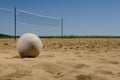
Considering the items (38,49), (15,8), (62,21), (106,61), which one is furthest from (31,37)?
(62,21)

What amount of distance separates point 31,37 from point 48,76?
8.33 feet

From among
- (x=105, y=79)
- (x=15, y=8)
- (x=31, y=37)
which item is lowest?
(x=105, y=79)

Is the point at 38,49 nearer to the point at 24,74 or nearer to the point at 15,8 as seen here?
the point at 24,74

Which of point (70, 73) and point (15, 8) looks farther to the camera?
point (15, 8)

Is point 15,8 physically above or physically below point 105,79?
above

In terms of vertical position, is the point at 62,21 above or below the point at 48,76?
above

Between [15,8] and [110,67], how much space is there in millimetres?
10875

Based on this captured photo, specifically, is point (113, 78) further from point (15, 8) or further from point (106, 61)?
point (15, 8)

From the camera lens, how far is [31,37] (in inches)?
277

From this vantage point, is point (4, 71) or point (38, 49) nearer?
point (4, 71)

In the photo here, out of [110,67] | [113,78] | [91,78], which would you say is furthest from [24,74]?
[110,67]

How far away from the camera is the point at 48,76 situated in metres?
4.64

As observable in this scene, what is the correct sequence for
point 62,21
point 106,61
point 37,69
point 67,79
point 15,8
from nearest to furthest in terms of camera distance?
point 67,79 < point 37,69 < point 106,61 < point 15,8 < point 62,21

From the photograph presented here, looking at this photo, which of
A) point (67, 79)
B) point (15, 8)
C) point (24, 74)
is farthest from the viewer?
point (15, 8)
